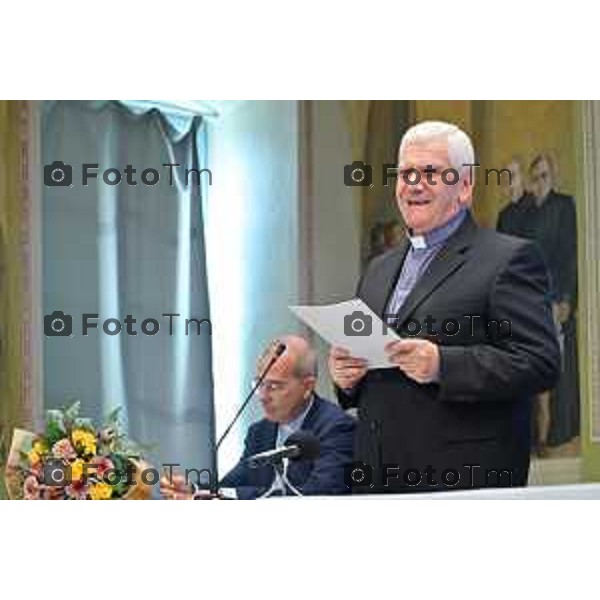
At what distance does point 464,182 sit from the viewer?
3535mm

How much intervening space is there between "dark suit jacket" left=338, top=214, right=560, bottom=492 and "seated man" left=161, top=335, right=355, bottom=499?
0.15ft

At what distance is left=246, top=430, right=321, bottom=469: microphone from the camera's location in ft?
11.5

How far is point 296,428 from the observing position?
351cm

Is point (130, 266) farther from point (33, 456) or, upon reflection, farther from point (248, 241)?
point (33, 456)

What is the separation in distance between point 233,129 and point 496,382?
0.74 metres

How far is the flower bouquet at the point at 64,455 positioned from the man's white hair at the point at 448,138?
833mm

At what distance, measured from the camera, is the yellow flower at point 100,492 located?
139 inches

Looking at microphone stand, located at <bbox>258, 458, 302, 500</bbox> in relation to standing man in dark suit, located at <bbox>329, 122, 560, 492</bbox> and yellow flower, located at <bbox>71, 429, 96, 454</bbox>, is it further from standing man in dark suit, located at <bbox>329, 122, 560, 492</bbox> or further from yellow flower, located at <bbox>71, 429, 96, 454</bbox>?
yellow flower, located at <bbox>71, 429, 96, 454</bbox>

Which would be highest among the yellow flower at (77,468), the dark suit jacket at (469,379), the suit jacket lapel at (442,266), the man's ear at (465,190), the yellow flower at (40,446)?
the man's ear at (465,190)

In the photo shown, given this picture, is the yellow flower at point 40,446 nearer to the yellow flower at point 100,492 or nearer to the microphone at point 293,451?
the yellow flower at point 100,492

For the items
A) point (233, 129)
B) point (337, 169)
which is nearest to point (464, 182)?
point (337, 169)

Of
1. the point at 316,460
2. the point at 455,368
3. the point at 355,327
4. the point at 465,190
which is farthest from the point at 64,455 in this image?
the point at 465,190

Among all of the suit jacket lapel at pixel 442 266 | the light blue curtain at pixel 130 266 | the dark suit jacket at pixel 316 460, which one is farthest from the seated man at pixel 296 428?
the suit jacket lapel at pixel 442 266
